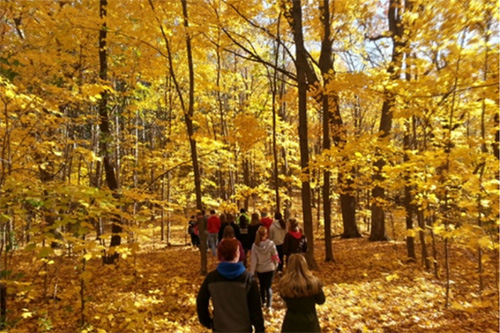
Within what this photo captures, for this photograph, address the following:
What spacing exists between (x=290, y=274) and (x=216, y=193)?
2961 cm

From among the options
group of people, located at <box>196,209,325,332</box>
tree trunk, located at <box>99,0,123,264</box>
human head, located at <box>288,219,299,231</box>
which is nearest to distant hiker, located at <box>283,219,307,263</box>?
human head, located at <box>288,219,299,231</box>

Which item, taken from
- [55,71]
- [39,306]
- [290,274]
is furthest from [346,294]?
[55,71]

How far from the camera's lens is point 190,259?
11.3 meters

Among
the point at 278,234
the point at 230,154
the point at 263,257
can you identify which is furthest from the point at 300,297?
the point at 230,154

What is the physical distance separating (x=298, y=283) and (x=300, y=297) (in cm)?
17

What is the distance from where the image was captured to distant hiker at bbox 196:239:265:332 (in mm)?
3121

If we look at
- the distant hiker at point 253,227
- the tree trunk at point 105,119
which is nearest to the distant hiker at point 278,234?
the distant hiker at point 253,227

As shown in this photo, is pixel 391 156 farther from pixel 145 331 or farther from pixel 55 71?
pixel 55 71

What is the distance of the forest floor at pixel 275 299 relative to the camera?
532 centimetres

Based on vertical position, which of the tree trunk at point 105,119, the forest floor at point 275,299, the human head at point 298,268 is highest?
the tree trunk at point 105,119

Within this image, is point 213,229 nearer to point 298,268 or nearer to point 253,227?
point 253,227

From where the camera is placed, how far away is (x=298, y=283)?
10.9ft

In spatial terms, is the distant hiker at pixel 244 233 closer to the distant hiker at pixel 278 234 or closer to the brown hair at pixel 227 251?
the distant hiker at pixel 278 234

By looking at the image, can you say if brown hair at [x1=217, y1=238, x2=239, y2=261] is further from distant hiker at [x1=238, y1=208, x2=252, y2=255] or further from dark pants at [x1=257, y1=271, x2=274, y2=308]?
distant hiker at [x1=238, y1=208, x2=252, y2=255]
